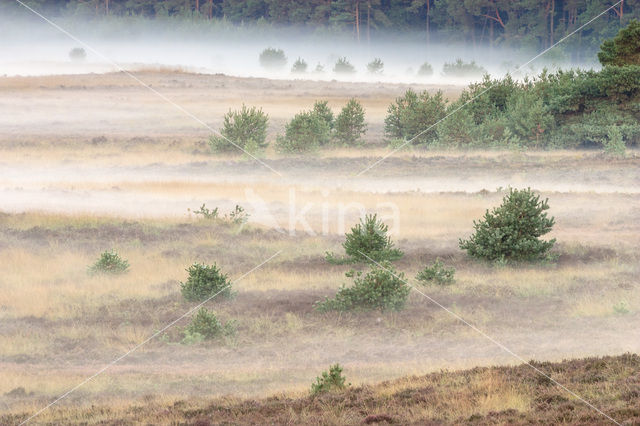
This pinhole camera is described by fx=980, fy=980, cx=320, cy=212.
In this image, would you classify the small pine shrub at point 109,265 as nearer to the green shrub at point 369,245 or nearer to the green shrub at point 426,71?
the green shrub at point 369,245

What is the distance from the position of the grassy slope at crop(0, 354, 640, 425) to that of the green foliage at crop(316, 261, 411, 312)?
484 cm

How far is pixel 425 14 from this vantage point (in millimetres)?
95125

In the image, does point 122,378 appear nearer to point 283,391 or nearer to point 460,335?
point 283,391

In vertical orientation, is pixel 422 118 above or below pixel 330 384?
above

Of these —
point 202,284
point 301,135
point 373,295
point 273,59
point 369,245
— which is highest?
point 273,59

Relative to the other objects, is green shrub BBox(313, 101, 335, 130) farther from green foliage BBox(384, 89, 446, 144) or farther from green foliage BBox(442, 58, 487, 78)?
green foliage BBox(442, 58, 487, 78)

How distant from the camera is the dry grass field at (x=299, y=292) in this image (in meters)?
12.3

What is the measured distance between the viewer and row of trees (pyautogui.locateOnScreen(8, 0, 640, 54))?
81.8 metres

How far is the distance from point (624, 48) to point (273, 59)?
48.5 meters

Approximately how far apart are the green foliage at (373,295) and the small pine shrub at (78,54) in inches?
2873

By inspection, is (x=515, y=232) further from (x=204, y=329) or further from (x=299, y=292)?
(x=204, y=329)

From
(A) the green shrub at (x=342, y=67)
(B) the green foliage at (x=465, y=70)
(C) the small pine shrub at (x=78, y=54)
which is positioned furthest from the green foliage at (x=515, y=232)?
(C) the small pine shrub at (x=78, y=54)

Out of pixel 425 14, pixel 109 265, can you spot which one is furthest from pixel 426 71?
pixel 109 265

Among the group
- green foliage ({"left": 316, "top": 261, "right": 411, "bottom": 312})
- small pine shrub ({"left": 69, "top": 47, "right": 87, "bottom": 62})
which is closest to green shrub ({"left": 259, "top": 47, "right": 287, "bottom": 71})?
small pine shrub ({"left": 69, "top": 47, "right": 87, "bottom": 62})
